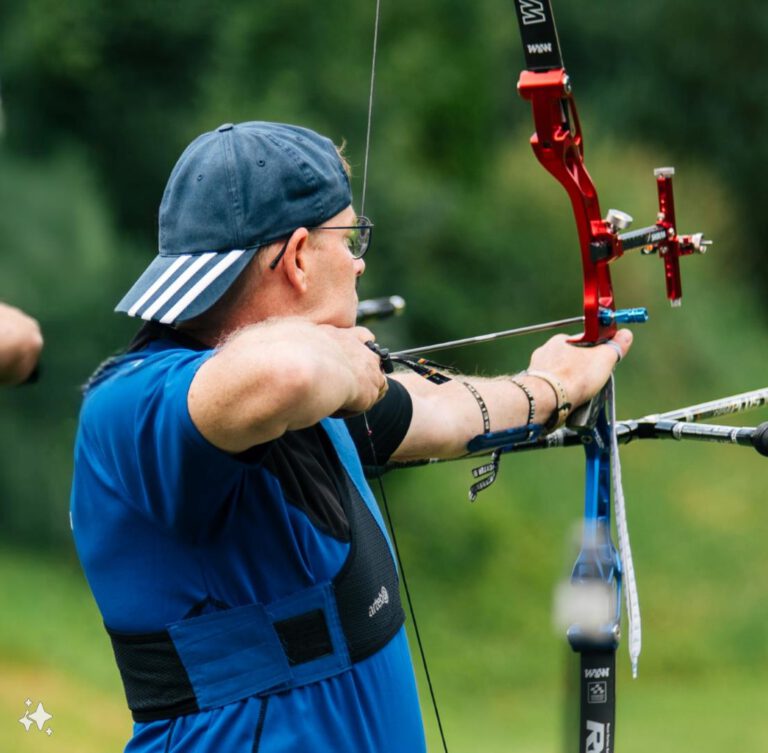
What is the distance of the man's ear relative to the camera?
1654 millimetres

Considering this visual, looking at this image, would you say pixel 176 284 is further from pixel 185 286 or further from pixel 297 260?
pixel 297 260

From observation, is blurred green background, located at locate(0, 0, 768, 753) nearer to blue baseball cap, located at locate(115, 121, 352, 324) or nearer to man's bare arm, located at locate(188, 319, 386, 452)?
blue baseball cap, located at locate(115, 121, 352, 324)

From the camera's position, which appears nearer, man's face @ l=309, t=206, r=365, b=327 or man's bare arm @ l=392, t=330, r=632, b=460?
man's face @ l=309, t=206, r=365, b=327

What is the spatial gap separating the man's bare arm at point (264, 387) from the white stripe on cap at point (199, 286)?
106 millimetres

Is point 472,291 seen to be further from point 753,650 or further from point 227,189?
point 227,189

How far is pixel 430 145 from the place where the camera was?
777 centimetres

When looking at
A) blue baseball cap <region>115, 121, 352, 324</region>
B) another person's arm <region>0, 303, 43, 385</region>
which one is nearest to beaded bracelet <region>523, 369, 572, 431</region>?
blue baseball cap <region>115, 121, 352, 324</region>

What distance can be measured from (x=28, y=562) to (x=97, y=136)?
1.87m

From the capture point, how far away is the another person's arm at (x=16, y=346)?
124 cm

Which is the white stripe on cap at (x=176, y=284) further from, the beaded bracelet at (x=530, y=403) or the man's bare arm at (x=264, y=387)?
the beaded bracelet at (x=530, y=403)

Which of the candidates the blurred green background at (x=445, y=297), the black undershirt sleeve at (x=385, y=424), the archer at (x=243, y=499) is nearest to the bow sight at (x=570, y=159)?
the black undershirt sleeve at (x=385, y=424)

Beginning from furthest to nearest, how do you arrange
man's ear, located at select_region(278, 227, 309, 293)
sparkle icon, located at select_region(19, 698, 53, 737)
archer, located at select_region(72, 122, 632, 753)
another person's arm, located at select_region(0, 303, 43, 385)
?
sparkle icon, located at select_region(19, 698, 53, 737) < man's ear, located at select_region(278, 227, 309, 293) < archer, located at select_region(72, 122, 632, 753) < another person's arm, located at select_region(0, 303, 43, 385)

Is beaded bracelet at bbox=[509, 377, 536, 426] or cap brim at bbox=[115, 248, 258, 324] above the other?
cap brim at bbox=[115, 248, 258, 324]

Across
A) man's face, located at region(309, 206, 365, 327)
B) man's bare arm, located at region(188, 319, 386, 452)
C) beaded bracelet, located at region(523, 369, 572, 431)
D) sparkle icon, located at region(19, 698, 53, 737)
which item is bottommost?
sparkle icon, located at region(19, 698, 53, 737)
